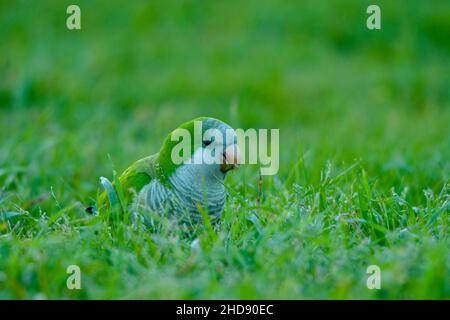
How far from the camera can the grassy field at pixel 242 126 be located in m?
3.02

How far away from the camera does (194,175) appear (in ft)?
11.3

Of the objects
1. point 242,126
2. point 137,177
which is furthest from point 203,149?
point 242,126

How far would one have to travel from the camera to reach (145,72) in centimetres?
861

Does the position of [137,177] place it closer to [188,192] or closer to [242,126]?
[188,192]

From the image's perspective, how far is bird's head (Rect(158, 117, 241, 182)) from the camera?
134 inches

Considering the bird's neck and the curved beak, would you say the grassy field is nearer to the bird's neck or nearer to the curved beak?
the bird's neck

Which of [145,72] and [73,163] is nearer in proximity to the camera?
[73,163]

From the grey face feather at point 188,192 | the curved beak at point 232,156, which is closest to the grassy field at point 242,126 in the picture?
the grey face feather at point 188,192

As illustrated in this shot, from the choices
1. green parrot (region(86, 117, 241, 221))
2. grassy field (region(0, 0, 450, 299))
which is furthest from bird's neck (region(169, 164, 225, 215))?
grassy field (region(0, 0, 450, 299))

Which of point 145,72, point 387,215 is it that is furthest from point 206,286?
point 145,72

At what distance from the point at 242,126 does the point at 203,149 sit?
3896 millimetres

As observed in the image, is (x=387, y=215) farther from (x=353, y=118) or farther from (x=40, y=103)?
(x=40, y=103)

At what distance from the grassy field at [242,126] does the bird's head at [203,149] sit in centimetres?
23
